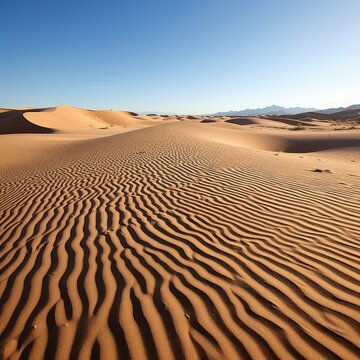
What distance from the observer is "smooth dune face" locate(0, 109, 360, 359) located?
219 centimetres

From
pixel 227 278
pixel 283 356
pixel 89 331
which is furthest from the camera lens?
pixel 227 278

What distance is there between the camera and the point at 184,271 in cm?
309

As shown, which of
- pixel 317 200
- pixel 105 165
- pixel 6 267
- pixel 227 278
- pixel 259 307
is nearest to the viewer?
pixel 259 307

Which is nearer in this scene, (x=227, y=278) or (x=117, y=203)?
(x=227, y=278)

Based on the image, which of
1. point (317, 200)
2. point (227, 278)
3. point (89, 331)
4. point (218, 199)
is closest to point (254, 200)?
point (218, 199)

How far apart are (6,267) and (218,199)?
145 inches

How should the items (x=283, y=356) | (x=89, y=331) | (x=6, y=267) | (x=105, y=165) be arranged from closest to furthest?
(x=283, y=356) → (x=89, y=331) → (x=6, y=267) → (x=105, y=165)

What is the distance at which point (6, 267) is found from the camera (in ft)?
11.1

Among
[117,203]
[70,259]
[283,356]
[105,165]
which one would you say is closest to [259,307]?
[283,356]

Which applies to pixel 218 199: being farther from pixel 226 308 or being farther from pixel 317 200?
pixel 226 308

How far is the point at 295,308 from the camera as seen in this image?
2.45 metres

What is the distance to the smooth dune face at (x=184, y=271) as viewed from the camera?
2189 millimetres

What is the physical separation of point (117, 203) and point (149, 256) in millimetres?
2329

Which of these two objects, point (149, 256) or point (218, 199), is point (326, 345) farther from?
point (218, 199)
